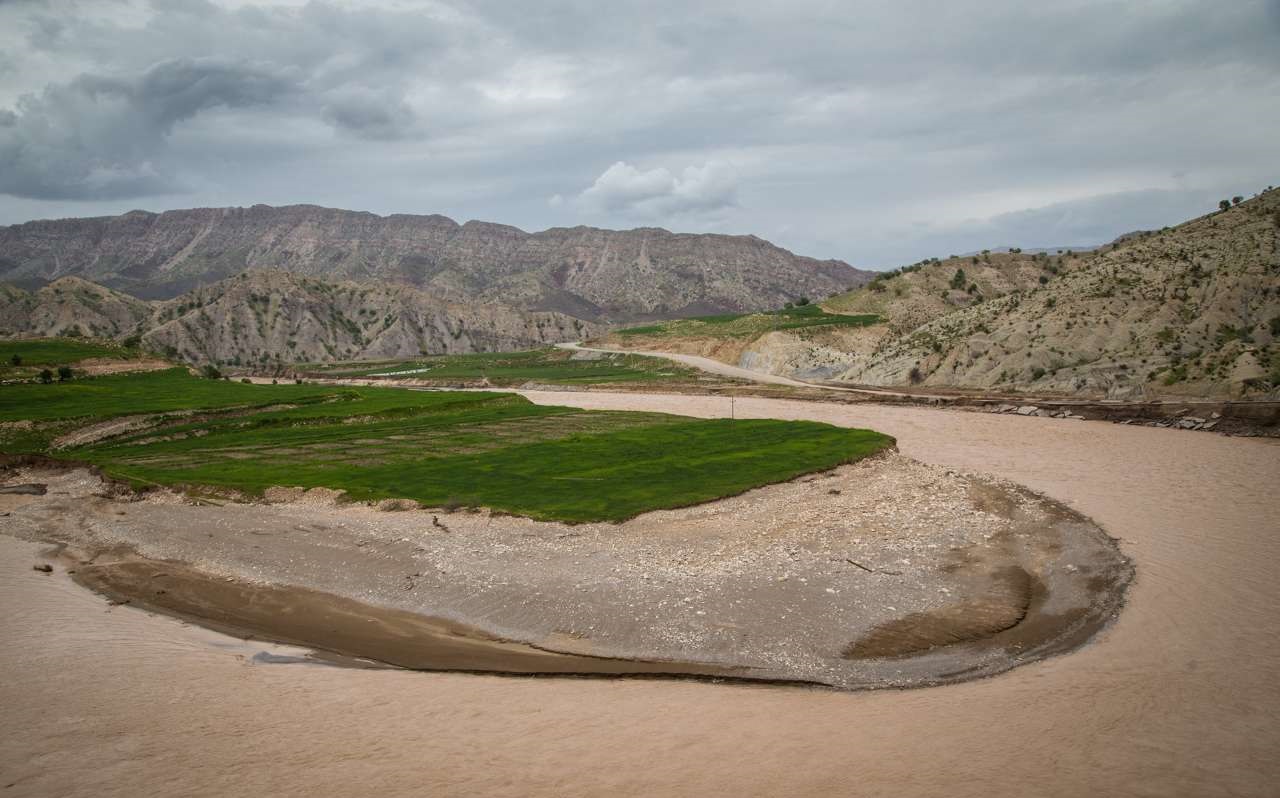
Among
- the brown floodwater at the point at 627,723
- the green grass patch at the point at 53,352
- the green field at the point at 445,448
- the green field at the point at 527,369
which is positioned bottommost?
the brown floodwater at the point at 627,723

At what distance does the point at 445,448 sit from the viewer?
134 feet

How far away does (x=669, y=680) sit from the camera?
554 inches

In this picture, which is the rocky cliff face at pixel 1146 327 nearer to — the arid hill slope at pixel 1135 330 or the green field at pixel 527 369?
the arid hill slope at pixel 1135 330

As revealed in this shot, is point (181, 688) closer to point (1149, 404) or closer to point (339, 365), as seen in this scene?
point (1149, 404)

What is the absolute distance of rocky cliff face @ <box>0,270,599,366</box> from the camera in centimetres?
16162

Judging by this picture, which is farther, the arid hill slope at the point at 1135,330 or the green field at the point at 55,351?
the green field at the point at 55,351

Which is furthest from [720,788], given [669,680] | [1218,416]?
[1218,416]

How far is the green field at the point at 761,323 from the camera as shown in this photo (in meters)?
109

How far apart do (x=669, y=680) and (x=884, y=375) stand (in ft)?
235

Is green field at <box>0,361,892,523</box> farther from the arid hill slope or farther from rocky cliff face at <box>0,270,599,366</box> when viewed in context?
rocky cliff face at <box>0,270,599,366</box>

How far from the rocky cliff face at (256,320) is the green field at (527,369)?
83.3ft

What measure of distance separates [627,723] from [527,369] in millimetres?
114565

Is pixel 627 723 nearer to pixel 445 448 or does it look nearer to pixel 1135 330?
pixel 445 448

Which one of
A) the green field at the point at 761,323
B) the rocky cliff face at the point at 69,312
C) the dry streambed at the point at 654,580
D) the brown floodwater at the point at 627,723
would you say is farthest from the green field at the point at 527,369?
the brown floodwater at the point at 627,723
